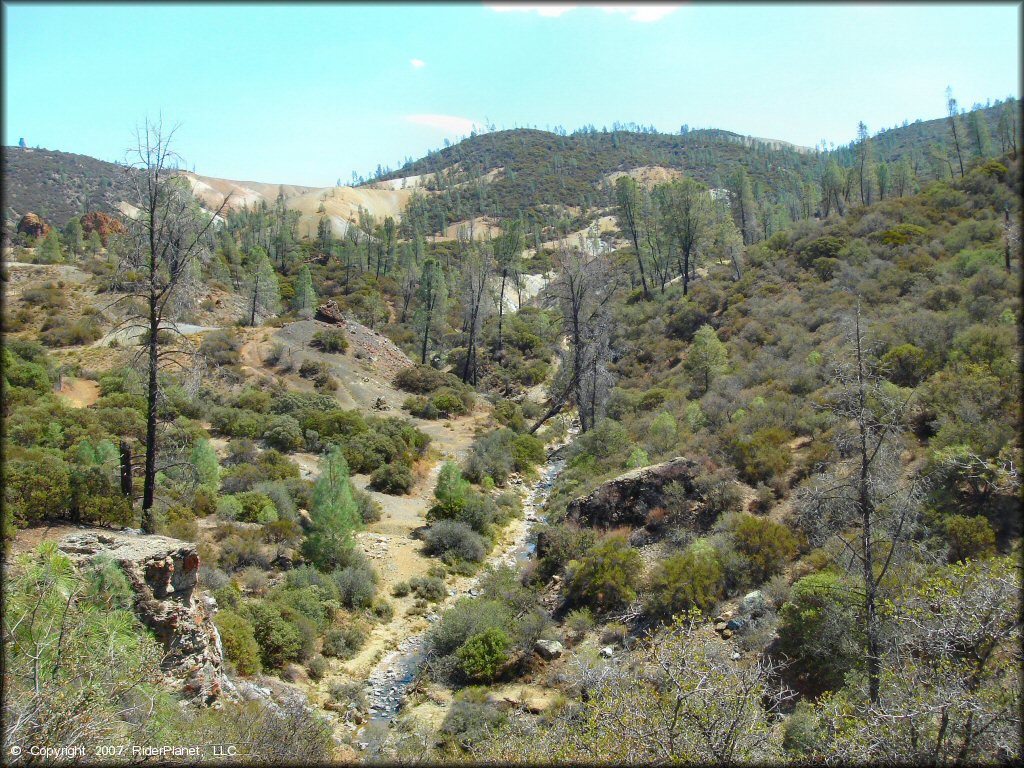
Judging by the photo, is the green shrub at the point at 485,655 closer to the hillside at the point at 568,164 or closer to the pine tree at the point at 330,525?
the pine tree at the point at 330,525

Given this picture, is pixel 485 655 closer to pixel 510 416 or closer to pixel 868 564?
pixel 868 564

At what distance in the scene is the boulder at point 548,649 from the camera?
11.0m

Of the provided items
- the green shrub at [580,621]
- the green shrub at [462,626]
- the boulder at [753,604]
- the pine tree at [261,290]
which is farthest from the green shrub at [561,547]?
the pine tree at [261,290]

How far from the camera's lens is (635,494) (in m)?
15.0

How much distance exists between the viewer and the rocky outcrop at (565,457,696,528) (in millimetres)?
14742

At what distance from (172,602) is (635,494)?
34.9 feet

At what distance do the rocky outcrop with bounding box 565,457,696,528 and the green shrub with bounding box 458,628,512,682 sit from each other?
4.83 m

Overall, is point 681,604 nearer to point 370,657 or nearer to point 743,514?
point 743,514

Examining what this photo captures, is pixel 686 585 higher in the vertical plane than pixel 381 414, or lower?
lower

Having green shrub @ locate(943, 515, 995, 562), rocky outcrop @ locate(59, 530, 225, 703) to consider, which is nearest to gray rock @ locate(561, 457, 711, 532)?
green shrub @ locate(943, 515, 995, 562)

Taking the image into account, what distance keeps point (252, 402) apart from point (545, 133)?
18933 cm

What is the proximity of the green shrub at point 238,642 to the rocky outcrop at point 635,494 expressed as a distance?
856 centimetres

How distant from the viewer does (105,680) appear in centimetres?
538

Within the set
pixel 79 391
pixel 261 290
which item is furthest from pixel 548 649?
pixel 261 290
